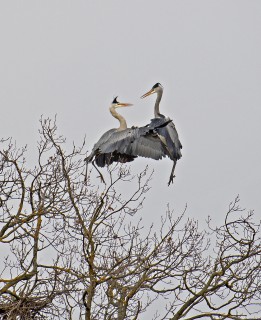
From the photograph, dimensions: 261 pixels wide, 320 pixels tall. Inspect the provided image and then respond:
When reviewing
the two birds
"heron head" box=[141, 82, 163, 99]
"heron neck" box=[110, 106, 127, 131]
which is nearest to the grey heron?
the two birds

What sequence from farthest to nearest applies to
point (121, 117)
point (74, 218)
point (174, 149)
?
point (121, 117) < point (174, 149) < point (74, 218)

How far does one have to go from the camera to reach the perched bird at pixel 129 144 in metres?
18.8

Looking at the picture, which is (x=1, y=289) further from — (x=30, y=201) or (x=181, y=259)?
(x=181, y=259)

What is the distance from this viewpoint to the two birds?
18.8 meters

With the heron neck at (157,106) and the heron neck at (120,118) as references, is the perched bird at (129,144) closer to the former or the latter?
the heron neck at (120,118)

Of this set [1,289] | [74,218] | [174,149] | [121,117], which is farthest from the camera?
[121,117]

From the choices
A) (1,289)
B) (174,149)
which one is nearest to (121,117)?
(174,149)

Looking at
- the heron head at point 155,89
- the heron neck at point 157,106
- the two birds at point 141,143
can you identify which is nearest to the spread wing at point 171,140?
the two birds at point 141,143

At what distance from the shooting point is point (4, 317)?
471 inches

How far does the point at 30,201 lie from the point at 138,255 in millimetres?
1535

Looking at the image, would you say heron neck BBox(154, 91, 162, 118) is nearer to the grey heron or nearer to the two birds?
the grey heron

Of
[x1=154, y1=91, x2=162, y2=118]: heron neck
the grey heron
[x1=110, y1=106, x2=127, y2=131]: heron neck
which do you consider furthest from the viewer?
[x1=154, y1=91, x2=162, y2=118]: heron neck

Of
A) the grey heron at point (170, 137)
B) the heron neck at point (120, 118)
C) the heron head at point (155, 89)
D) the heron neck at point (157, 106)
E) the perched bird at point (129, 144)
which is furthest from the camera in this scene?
the heron head at point (155, 89)

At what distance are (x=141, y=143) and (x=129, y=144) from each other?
315mm
